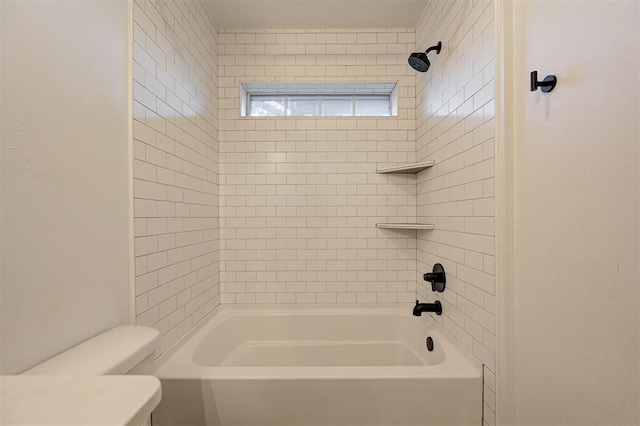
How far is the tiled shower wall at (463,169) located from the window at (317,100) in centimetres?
44

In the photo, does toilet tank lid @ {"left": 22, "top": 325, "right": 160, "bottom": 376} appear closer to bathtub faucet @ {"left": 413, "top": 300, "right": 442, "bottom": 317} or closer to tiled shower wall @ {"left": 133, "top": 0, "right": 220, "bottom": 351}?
tiled shower wall @ {"left": 133, "top": 0, "right": 220, "bottom": 351}

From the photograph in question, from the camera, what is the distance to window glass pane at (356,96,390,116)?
7.61 ft

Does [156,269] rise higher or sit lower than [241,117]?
lower

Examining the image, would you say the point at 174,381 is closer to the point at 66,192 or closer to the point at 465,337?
the point at 66,192

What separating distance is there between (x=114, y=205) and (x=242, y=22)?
168 centimetres

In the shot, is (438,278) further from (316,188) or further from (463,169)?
(316,188)

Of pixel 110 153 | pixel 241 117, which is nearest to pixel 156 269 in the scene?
pixel 110 153

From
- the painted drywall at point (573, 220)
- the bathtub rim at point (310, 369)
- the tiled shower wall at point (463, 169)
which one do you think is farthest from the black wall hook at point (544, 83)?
the bathtub rim at point (310, 369)

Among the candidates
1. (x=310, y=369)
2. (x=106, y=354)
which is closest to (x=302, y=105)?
(x=310, y=369)

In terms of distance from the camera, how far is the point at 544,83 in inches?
36.8

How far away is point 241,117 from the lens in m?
2.16

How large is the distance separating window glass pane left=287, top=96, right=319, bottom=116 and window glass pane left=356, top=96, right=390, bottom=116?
340mm

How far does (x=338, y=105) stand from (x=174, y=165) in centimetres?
136

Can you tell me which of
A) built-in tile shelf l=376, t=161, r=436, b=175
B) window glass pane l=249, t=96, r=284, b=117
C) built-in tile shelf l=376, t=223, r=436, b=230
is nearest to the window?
window glass pane l=249, t=96, r=284, b=117
